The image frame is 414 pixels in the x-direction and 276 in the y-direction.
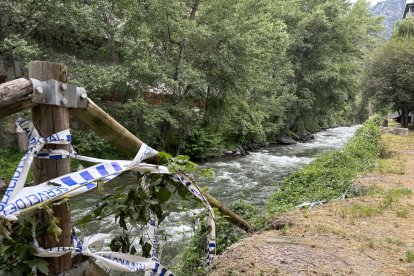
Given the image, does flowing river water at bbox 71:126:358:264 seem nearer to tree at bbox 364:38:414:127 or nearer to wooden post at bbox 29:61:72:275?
wooden post at bbox 29:61:72:275

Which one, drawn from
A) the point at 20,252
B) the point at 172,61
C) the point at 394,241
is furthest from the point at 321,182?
the point at 172,61

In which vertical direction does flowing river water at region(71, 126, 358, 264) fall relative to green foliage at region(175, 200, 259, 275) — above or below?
below

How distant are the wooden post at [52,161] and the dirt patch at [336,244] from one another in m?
2.53

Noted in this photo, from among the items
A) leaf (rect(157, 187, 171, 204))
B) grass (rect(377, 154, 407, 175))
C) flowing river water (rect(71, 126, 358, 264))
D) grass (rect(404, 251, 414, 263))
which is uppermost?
leaf (rect(157, 187, 171, 204))

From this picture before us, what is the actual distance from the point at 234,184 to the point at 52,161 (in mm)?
11134

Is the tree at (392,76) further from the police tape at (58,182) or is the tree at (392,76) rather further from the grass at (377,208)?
the police tape at (58,182)

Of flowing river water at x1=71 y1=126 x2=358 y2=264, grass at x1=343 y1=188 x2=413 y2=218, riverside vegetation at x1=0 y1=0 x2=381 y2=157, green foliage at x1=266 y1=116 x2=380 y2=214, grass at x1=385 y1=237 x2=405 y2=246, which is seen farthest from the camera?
riverside vegetation at x1=0 y1=0 x2=381 y2=157

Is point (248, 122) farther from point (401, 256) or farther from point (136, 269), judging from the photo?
point (136, 269)

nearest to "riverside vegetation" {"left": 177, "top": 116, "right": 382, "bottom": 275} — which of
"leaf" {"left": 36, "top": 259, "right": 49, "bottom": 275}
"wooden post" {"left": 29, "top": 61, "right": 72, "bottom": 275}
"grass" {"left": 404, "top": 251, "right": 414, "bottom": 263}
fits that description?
"wooden post" {"left": 29, "top": 61, "right": 72, "bottom": 275}

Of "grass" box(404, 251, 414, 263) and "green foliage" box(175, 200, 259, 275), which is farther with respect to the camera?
"grass" box(404, 251, 414, 263)

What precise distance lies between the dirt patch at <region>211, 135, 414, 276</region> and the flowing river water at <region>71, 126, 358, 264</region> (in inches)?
41.5

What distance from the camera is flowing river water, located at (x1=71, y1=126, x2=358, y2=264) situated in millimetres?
7081

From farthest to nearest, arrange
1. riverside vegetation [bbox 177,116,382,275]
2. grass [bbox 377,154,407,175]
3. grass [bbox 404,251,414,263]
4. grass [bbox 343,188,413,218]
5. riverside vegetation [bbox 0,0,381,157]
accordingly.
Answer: riverside vegetation [bbox 0,0,381,157] < grass [bbox 377,154,407,175] < grass [bbox 343,188,413,218] < riverside vegetation [bbox 177,116,382,275] < grass [bbox 404,251,414,263]

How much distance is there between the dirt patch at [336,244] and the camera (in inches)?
173
